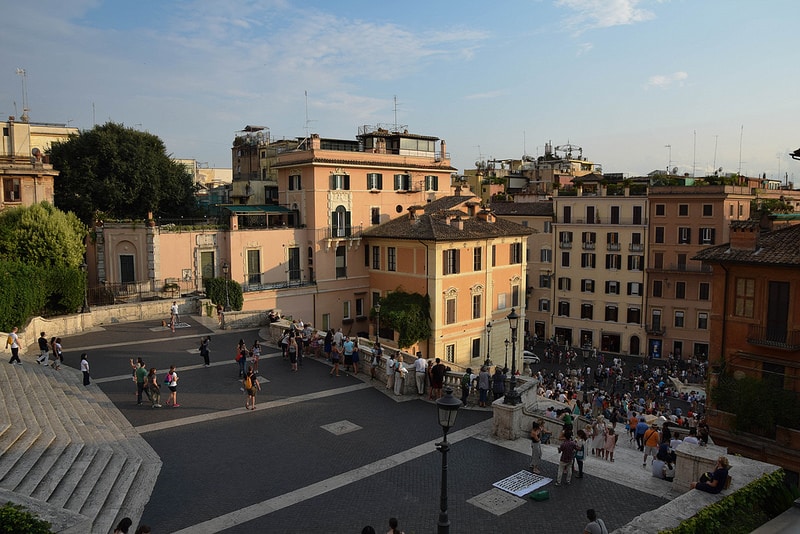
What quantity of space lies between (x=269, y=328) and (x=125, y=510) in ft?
61.1

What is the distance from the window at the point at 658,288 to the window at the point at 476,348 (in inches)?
861

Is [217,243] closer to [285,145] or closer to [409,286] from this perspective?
[409,286]

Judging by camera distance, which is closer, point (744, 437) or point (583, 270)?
point (744, 437)

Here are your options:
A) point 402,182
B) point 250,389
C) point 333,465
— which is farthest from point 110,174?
point 333,465

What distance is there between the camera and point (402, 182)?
4784 cm

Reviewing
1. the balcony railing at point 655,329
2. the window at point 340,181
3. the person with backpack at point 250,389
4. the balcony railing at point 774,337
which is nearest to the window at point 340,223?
the window at point 340,181

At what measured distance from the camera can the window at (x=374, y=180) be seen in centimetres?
4566

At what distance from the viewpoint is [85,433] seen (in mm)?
16953

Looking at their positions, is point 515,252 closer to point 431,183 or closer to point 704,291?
point 431,183

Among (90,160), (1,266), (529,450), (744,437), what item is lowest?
(744,437)

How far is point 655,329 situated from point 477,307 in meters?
22.1

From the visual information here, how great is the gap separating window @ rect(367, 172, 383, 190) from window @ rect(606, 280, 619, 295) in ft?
83.8

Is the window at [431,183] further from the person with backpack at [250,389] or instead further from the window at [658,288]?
the person with backpack at [250,389]

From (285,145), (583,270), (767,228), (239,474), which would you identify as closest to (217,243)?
(285,145)
